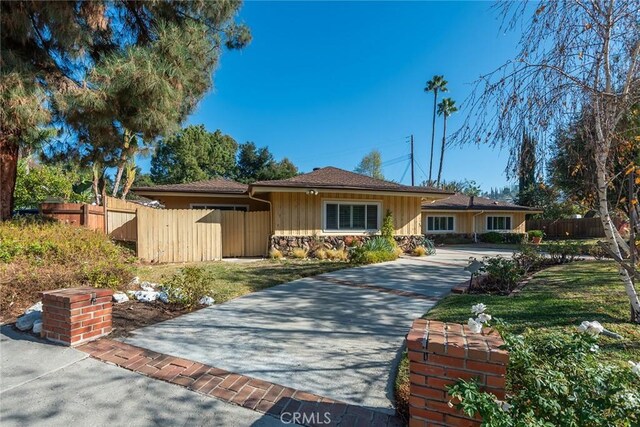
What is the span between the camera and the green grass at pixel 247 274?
20.9 feet

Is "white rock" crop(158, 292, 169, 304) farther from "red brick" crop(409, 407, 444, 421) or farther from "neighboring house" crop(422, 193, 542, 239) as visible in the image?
"neighboring house" crop(422, 193, 542, 239)

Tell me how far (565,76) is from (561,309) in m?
3.08

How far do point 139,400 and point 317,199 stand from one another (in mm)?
10038

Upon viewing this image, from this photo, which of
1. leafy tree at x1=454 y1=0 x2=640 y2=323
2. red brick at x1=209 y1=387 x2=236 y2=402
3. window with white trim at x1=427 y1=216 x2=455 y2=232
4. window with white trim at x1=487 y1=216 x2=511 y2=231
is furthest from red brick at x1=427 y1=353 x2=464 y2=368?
window with white trim at x1=487 y1=216 x2=511 y2=231

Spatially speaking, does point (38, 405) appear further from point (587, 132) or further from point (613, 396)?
point (587, 132)

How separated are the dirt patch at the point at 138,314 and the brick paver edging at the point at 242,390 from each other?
0.56m

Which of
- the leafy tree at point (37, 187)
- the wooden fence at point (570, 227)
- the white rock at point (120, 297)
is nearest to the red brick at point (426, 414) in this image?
the white rock at point (120, 297)

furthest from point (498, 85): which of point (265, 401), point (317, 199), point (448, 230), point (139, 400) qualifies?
point (448, 230)

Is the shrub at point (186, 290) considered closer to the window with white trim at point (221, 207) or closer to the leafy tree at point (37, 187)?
the window with white trim at point (221, 207)

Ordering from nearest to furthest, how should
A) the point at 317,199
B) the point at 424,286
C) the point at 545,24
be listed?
the point at 545,24
the point at 424,286
the point at 317,199

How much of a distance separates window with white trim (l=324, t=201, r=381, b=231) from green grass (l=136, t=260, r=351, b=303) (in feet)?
8.28

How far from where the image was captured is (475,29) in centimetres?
428

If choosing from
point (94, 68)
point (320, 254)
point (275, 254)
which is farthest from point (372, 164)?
point (94, 68)

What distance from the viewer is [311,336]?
3.98 m
